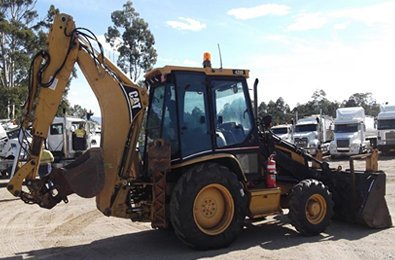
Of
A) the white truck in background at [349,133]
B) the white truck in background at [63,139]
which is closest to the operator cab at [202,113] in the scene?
the white truck in background at [63,139]

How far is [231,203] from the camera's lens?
18.7 feet

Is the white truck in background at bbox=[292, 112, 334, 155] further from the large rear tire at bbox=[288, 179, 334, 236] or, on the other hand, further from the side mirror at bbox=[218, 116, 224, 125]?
the side mirror at bbox=[218, 116, 224, 125]

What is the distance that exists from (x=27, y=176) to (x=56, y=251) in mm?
1330

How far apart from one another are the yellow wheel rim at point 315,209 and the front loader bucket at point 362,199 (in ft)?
2.26

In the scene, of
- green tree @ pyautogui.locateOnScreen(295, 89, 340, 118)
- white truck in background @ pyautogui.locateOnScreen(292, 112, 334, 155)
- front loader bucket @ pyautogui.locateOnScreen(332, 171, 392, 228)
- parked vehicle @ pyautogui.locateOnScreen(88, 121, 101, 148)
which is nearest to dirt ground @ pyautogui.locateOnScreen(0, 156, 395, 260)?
front loader bucket @ pyautogui.locateOnScreen(332, 171, 392, 228)

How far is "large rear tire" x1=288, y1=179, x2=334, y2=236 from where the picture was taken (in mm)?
6234

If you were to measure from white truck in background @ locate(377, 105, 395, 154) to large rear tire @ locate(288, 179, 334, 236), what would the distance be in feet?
61.7

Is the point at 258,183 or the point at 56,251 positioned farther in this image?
the point at 258,183

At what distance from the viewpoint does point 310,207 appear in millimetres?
6402

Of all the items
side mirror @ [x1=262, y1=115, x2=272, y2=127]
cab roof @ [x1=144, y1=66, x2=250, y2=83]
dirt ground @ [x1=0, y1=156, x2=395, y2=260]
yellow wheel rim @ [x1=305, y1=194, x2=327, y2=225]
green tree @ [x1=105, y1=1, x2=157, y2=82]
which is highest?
green tree @ [x1=105, y1=1, x2=157, y2=82]

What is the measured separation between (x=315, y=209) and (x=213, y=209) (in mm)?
1946

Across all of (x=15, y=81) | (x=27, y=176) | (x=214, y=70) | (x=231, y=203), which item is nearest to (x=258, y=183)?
(x=231, y=203)

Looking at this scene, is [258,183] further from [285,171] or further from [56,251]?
[56,251]

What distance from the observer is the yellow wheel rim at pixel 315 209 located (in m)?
→ 6.40
